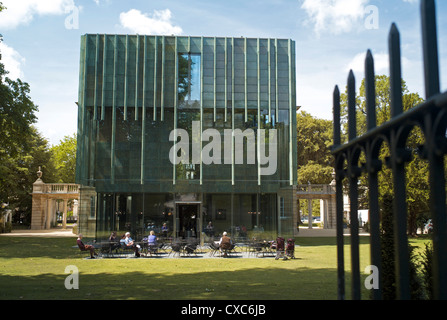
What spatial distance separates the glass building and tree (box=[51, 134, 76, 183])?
137 ft

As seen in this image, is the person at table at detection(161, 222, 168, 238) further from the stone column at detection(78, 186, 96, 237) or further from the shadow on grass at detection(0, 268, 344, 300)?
the shadow on grass at detection(0, 268, 344, 300)

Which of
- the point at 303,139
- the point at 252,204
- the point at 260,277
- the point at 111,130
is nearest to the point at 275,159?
the point at 252,204

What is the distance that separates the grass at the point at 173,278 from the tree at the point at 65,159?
50769mm

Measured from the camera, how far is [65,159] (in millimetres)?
72125

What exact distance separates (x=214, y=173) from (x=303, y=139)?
3474 centimetres

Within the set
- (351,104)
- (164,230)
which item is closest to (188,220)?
(164,230)

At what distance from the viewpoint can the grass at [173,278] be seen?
440 inches

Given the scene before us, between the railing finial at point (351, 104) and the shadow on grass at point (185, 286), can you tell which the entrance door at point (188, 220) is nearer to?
the shadow on grass at point (185, 286)

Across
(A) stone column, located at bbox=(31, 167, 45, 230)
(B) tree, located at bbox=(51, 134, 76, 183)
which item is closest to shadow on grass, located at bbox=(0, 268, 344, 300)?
(A) stone column, located at bbox=(31, 167, 45, 230)

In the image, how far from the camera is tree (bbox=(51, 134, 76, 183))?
70.2 metres

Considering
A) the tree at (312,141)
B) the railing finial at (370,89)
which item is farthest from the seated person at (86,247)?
the tree at (312,141)
